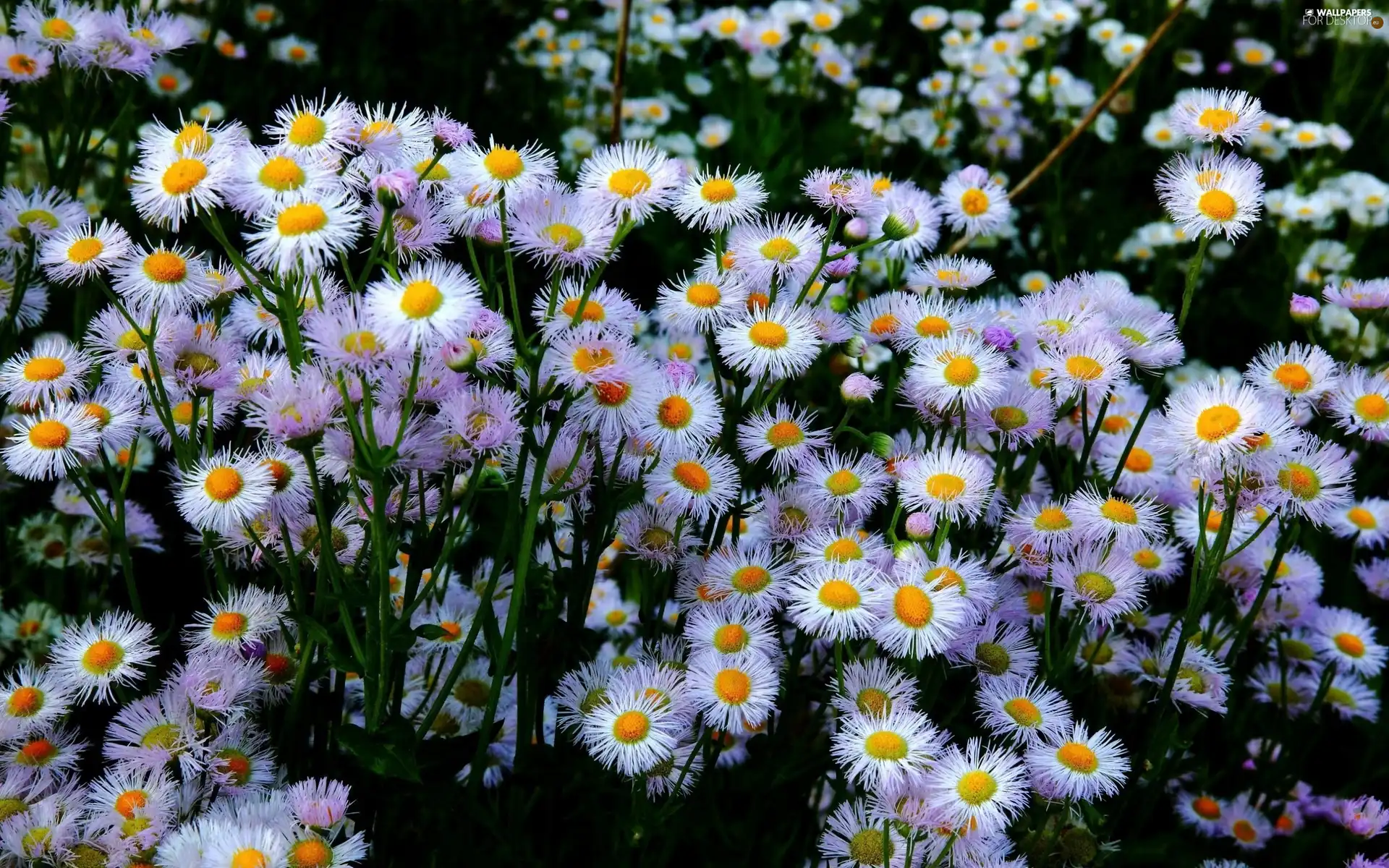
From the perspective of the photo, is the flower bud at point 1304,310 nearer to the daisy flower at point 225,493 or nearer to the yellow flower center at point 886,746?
the yellow flower center at point 886,746

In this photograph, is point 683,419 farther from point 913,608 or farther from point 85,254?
point 85,254

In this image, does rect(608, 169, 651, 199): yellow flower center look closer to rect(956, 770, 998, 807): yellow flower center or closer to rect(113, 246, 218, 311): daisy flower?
rect(113, 246, 218, 311): daisy flower

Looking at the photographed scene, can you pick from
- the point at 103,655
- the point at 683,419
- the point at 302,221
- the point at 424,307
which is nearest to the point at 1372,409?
the point at 683,419

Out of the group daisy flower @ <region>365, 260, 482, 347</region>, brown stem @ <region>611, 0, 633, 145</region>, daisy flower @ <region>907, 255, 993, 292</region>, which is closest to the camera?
daisy flower @ <region>365, 260, 482, 347</region>

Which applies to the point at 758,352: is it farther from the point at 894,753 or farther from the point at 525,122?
the point at 525,122
